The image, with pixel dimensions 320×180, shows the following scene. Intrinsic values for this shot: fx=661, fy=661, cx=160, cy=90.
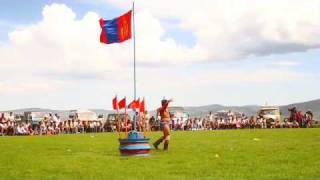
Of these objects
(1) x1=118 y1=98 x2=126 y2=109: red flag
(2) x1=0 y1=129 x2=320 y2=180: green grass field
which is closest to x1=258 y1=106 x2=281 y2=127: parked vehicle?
(1) x1=118 y1=98 x2=126 y2=109: red flag

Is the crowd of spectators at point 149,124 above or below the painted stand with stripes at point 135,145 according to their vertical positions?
above

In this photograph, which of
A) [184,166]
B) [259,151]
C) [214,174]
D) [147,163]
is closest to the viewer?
[214,174]

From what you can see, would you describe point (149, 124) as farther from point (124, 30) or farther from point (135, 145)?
point (135, 145)

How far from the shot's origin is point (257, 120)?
66.8m

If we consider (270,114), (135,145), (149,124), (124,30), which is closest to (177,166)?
(135,145)

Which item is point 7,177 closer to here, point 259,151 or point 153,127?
point 259,151

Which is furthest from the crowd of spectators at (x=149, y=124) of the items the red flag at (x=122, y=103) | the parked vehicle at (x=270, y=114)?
the red flag at (x=122, y=103)

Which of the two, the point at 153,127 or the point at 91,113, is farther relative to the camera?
the point at 91,113

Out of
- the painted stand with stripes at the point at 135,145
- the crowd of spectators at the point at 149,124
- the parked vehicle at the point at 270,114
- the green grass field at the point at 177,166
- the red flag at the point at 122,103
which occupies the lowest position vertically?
the green grass field at the point at 177,166

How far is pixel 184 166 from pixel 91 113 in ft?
203

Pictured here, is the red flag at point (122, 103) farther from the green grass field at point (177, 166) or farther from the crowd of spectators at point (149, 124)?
the crowd of spectators at point (149, 124)

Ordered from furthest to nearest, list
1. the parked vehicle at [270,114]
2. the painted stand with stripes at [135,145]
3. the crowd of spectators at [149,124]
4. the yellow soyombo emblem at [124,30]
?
the parked vehicle at [270,114] → the crowd of spectators at [149,124] → the yellow soyombo emblem at [124,30] → the painted stand with stripes at [135,145]

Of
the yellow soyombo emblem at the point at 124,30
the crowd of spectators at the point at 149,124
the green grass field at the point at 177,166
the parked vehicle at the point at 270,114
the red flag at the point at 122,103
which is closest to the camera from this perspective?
the green grass field at the point at 177,166

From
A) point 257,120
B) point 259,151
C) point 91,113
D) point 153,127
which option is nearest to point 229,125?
point 257,120
